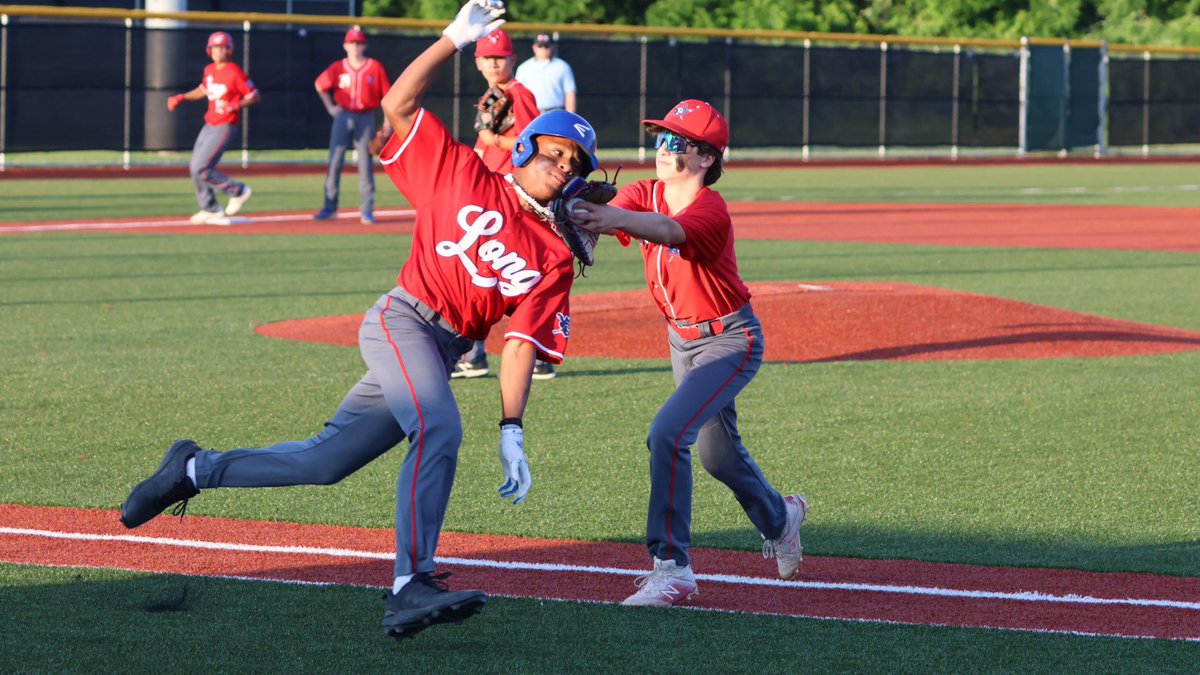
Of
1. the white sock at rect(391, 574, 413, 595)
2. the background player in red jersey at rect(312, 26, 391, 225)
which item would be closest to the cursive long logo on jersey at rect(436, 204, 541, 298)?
the white sock at rect(391, 574, 413, 595)

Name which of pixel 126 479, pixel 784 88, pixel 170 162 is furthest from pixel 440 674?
pixel 784 88

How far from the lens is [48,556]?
636 cm

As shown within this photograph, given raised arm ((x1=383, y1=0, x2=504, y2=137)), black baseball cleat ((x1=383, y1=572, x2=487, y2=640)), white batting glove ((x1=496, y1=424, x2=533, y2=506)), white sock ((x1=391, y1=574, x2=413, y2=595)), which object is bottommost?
black baseball cleat ((x1=383, y1=572, x2=487, y2=640))

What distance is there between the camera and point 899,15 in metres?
55.6

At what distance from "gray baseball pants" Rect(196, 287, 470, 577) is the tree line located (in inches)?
1808

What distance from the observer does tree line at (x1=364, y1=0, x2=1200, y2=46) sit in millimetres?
52219

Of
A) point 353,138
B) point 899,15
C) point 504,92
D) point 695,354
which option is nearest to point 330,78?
point 353,138

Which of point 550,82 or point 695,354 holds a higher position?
point 550,82

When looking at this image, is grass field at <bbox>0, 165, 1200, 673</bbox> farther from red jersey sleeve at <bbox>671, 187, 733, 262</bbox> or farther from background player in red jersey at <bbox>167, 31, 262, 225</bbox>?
background player in red jersey at <bbox>167, 31, 262, 225</bbox>

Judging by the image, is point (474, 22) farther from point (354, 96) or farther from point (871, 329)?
point (354, 96)

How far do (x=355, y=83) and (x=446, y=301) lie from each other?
47.8 feet

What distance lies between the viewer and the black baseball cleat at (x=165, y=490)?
578 cm

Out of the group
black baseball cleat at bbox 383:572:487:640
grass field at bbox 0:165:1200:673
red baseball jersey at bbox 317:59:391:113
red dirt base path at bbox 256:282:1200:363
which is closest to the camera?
black baseball cleat at bbox 383:572:487:640

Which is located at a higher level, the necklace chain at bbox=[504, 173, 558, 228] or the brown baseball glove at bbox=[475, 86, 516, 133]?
the brown baseball glove at bbox=[475, 86, 516, 133]
